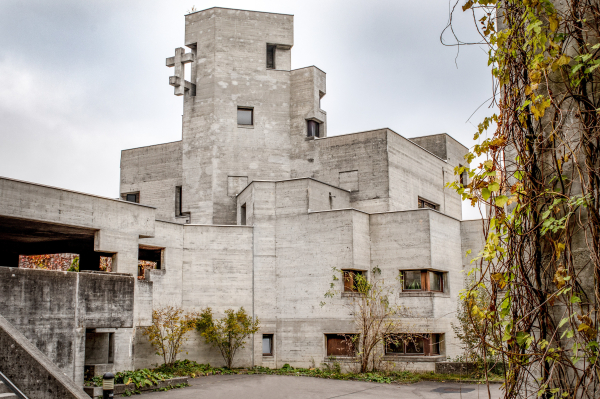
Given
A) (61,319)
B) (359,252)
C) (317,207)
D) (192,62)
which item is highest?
(192,62)

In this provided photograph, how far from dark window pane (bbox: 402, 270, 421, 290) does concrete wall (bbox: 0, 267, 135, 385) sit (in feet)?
40.3

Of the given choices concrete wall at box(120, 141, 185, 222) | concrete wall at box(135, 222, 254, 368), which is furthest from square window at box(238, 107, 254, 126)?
concrete wall at box(135, 222, 254, 368)

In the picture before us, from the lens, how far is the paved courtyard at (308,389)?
1648cm

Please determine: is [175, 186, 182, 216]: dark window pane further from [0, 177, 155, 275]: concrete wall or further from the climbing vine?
the climbing vine

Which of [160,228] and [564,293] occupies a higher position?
[160,228]

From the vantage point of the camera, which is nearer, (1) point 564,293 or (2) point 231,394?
(1) point 564,293

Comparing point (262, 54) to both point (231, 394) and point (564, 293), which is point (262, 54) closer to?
point (231, 394)

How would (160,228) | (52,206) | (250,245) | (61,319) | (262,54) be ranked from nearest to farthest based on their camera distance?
(61,319), (52,206), (160,228), (250,245), (262,54)

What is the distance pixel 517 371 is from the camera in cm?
387

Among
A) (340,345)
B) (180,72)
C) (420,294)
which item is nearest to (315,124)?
(180,72)

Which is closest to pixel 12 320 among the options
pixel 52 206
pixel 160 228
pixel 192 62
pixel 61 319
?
pixel 61 319

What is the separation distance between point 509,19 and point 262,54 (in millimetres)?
27415

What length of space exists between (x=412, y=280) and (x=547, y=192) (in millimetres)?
20514

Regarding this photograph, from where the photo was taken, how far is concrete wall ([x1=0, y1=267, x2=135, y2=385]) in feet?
40.3
